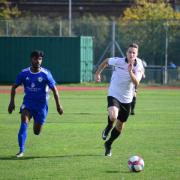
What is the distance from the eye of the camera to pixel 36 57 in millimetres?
12750

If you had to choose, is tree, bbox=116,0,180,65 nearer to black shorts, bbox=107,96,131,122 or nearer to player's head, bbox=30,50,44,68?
black shorts, bbox=107,96,131,122

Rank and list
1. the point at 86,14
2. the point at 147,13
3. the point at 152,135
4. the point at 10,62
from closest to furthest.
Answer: the point at 152,135, the point at 10,62, the point at 147,13, the point at 86,14

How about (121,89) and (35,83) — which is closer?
(35,83)

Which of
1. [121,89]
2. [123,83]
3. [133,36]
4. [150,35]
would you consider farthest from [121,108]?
[150,35]

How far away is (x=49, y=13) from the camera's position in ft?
221

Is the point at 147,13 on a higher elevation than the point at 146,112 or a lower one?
higher

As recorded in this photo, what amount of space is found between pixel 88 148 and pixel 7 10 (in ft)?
161

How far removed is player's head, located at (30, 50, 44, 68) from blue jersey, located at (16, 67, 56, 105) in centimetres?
19

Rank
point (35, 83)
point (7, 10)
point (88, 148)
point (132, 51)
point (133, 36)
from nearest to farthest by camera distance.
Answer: point (132, 51) < point (35, 83) < point (88, 148) < point (133, 36) < point (7, 10)

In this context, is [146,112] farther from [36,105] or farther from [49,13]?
[49,13]

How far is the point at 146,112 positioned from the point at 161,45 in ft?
66.7

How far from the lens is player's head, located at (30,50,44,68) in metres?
12.7

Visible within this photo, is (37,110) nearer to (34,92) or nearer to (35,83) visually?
(34,92)

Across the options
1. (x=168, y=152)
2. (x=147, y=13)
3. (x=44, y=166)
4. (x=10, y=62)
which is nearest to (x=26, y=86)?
(x=44, y=166)
